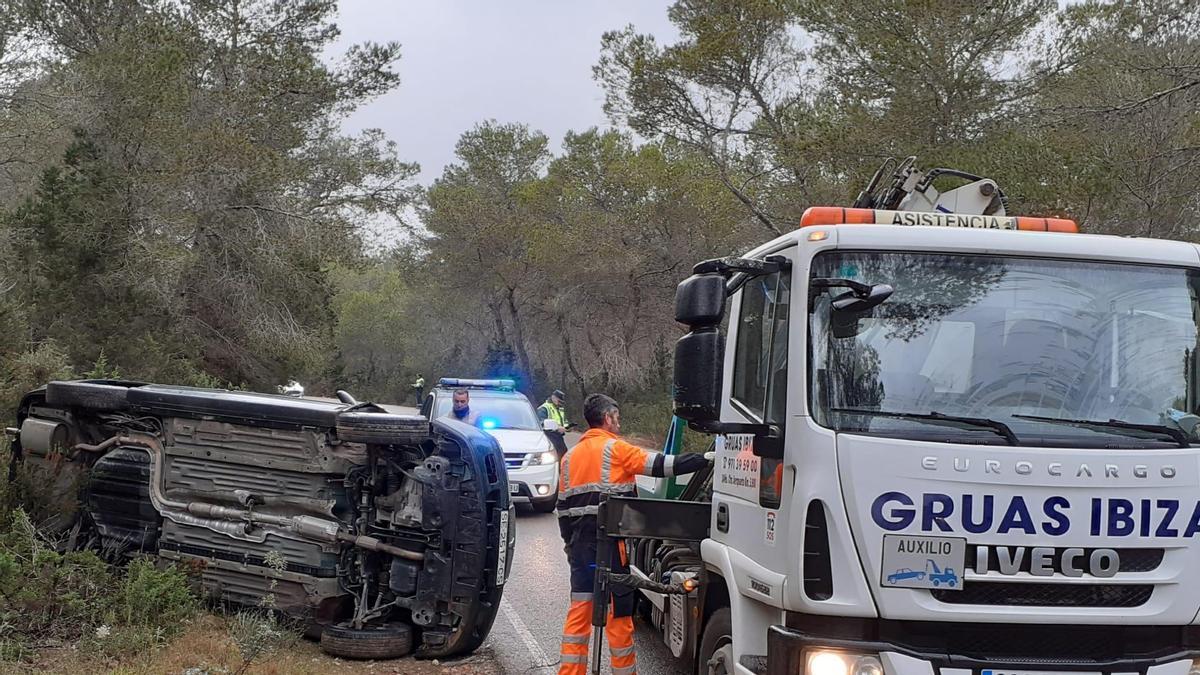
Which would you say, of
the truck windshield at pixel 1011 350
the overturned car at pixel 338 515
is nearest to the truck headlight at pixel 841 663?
the truck windshield at pixel 1011 350

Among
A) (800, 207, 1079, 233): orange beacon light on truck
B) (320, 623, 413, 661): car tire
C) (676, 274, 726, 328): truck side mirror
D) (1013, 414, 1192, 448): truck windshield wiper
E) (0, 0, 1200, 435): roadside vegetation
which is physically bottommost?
(320, 623, 413, 661): car tire

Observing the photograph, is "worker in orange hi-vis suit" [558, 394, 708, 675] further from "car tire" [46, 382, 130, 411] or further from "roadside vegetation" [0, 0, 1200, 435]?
"roadside vegetation" [0, 0, 1200, 435]

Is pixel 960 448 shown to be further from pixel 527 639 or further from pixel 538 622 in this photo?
pixel 538 622

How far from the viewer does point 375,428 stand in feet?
20.5

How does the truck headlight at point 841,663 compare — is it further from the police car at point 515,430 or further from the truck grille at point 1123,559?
the police car at point 515,430

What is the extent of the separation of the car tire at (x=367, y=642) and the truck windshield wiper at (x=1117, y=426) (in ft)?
13.6

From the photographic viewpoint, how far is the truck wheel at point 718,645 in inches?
175

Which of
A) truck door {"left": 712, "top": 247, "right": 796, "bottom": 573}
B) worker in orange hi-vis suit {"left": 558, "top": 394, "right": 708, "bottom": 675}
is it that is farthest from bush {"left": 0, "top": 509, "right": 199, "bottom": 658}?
truck door {"left": 712, "top": 247, "right": 796, "bottom": 573}

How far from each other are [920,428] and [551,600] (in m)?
5.62

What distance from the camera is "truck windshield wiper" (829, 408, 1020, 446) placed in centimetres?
373

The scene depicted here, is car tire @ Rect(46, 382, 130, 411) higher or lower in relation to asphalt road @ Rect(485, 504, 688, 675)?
higher

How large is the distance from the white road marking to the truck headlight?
3.37 meters

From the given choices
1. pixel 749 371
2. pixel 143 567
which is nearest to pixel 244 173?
pixel 143 567

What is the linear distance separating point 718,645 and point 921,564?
1.33 meters
